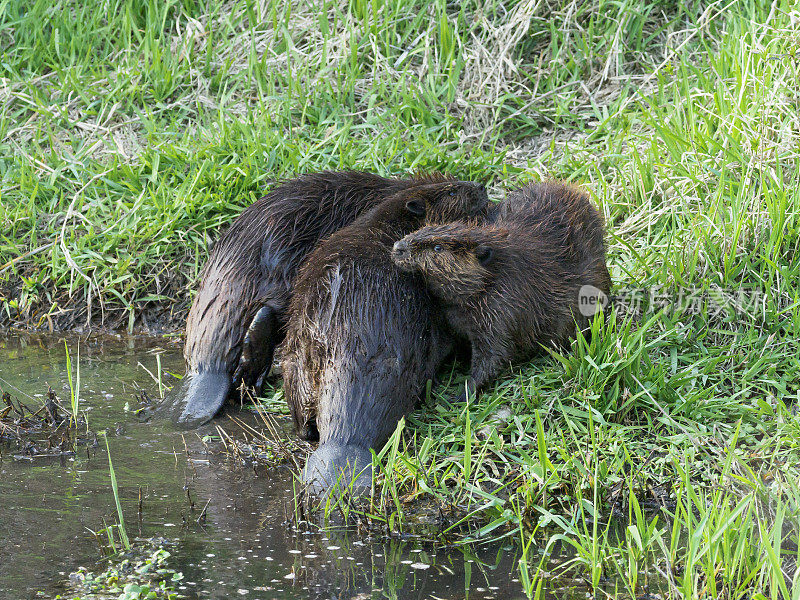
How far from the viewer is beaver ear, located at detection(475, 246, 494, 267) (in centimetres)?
397

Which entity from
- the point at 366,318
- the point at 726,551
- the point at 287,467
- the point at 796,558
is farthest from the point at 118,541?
the point at 796,558

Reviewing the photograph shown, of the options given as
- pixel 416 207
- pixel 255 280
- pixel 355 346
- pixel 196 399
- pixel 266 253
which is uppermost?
pixel 416 207

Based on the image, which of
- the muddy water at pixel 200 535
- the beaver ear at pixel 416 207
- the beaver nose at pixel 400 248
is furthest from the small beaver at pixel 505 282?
the muddy water at pixel 200 535

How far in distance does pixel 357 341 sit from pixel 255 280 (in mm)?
837

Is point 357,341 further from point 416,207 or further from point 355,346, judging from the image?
point 416,207

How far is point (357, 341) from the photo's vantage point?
12.5 ft

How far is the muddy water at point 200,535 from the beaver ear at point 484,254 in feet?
3.69

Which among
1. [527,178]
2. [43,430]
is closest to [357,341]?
[43,430]

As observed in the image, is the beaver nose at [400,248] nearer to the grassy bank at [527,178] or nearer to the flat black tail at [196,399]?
the grassy bank at [527,178]

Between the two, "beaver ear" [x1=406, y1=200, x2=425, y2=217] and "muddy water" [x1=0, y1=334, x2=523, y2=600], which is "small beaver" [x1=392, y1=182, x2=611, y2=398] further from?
"muddy water" [x1=0, y1=334, x2=523, y2=600]

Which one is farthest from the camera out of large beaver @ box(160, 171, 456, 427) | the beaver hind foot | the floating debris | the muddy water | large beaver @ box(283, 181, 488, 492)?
large beaver @ box(160, 171, 456, 427)

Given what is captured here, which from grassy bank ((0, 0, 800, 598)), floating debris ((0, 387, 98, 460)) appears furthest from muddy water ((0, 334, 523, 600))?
grassy bank ((0, 0, 800, 598))

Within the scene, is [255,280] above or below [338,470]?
above

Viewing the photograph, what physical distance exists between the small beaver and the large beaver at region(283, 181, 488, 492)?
13 centimetres
